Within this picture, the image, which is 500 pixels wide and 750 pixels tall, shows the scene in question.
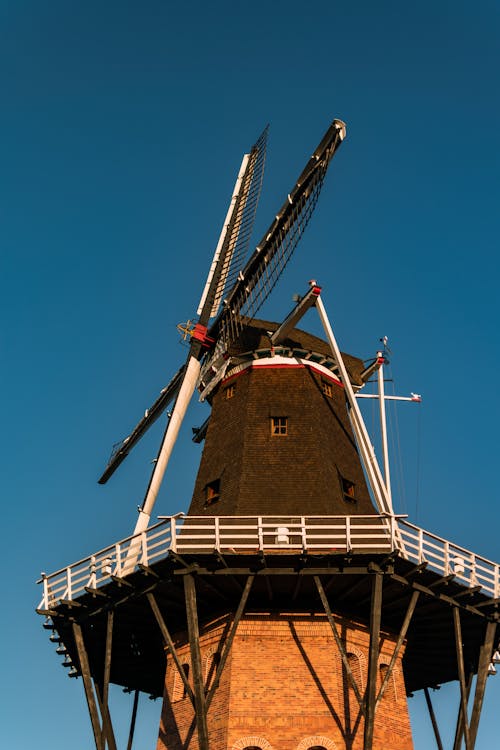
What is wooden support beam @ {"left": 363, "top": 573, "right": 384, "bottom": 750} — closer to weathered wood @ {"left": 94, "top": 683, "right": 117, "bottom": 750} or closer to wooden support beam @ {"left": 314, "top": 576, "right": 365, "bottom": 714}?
wooden support beam @ {"left": 314, "top": 576, "right": 365, "bottom": 714}

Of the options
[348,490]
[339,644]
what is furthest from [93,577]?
[348,490]

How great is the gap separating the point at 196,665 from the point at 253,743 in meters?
2.30

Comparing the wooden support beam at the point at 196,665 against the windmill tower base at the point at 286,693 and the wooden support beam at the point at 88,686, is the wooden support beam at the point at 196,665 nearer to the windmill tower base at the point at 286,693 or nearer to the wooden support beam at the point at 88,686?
the windmill tower base at the point at 286,693

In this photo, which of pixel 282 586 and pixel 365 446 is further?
pixel 365 446

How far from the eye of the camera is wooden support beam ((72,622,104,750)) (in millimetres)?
20078

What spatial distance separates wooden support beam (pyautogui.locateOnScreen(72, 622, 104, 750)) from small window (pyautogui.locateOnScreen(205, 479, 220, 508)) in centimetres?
459

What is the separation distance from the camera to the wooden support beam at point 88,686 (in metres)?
20.1

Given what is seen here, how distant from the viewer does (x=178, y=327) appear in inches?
1056

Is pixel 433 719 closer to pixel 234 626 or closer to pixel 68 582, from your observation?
pixel 234 626

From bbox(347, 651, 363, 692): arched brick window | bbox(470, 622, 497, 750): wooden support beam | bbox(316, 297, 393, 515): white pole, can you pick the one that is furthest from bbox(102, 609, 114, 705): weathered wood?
bbox(470, 622, 497, 750): wooden support beam

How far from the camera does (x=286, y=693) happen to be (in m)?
19.4

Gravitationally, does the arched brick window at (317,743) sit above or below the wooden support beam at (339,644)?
below

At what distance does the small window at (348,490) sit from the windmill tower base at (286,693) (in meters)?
3.34

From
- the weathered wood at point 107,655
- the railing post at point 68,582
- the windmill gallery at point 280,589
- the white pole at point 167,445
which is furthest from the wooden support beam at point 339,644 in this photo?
the railing post at point 68,582
